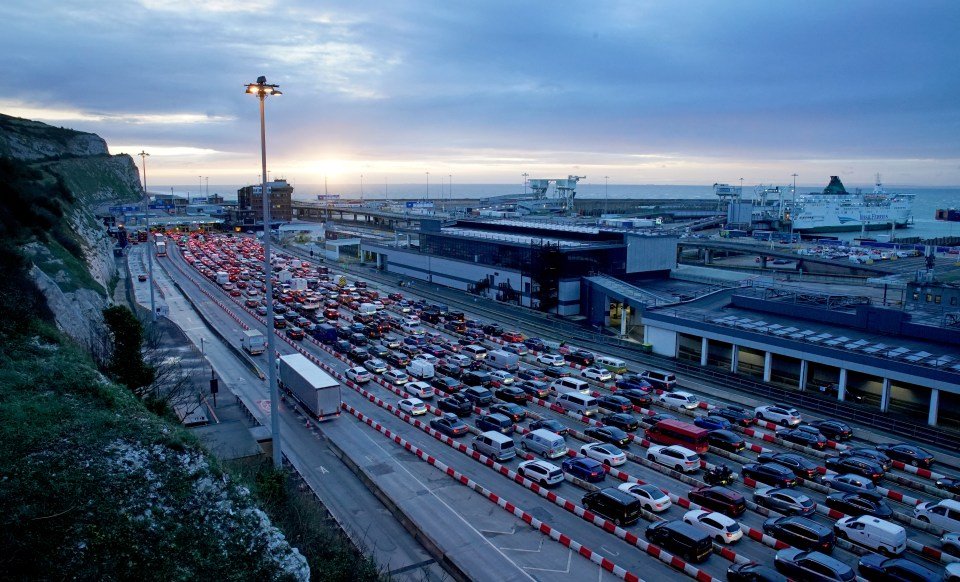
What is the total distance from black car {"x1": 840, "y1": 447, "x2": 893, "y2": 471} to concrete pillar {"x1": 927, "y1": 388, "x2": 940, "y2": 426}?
6218mm

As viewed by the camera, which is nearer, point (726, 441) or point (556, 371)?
point (726, 441)

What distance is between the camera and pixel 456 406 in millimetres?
30000

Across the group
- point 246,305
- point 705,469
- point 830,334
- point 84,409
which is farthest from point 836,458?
point 246,305

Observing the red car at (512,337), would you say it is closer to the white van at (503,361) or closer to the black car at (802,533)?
the white van at (503,361)

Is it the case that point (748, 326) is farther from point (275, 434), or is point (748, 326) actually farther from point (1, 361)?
point (1, 361)

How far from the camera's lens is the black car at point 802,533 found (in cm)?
1783

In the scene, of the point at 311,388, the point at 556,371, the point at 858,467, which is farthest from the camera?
the point at 556,371

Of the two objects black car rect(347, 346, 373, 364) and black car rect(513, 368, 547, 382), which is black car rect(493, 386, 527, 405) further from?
black car rect(347, 346, 373, 364)

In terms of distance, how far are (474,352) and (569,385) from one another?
30.9ft

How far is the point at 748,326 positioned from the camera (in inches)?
1485

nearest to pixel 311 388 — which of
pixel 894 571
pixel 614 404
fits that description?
pixel 614 404

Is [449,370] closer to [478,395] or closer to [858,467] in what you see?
[478,395]

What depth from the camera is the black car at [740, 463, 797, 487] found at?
73.2ft

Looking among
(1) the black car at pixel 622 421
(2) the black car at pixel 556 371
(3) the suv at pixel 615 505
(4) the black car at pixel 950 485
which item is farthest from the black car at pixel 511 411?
(4) the black car at pixel 950 485
